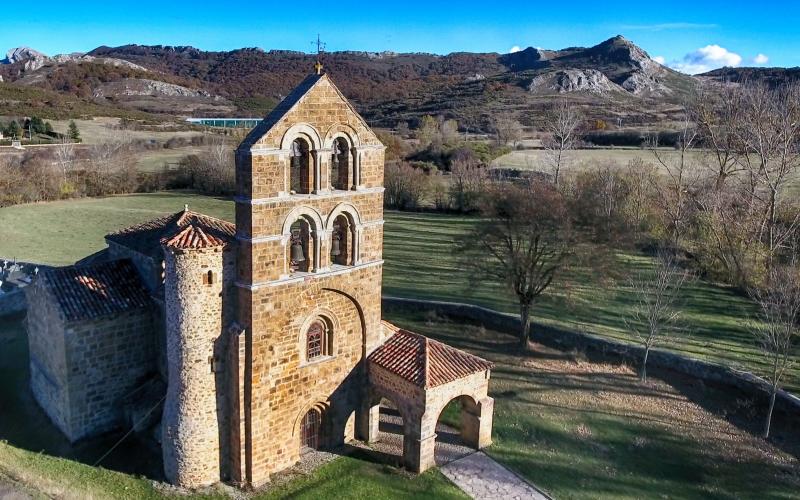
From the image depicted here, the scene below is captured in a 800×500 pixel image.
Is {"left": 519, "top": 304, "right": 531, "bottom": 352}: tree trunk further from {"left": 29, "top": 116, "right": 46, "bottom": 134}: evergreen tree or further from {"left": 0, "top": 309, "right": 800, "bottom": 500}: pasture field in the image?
{"left": 29, "top": 116, "right": 46, "bottom": 134}: evergreen tree

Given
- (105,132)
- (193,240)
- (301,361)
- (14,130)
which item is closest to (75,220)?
(14,130)

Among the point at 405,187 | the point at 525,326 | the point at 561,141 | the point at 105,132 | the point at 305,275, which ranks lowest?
the point at 525,326

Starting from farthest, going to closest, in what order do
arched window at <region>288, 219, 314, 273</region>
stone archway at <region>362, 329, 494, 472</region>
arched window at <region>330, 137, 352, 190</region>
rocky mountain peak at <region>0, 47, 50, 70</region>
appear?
rocky mountain peak at <region>0, 47, 50, 70</region>
stone archway at <region>362, 329, 494, 472</region>
arched window at <region>330, 137, 352, 190</region>
arched window at <region>288, 219, 314, 273</region>

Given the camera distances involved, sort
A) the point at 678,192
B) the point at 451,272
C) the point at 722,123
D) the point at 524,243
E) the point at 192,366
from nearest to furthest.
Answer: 1. the point at 192,366
2. the point at 524,243
3. the point at 451,272
4. the point at 678,192
5. the point at 722,123

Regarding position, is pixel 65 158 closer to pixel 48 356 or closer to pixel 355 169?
pixel 48 356

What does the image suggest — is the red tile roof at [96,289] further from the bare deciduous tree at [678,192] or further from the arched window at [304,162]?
the bare deciduous tree at [678,192]

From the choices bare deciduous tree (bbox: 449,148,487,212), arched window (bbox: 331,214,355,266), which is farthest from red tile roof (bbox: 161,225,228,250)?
bare deciduous tree (bbox: 449,148,487,212)
